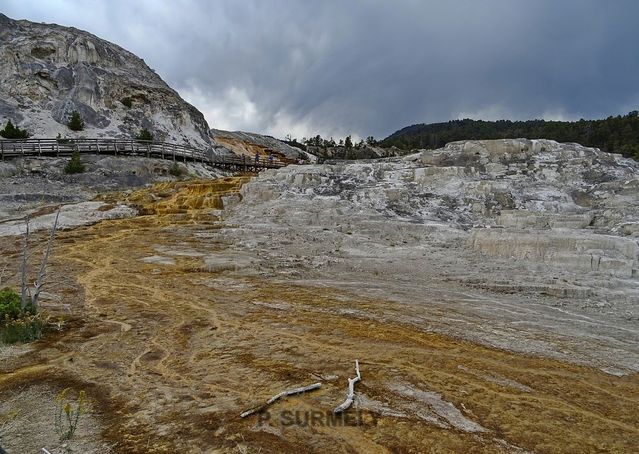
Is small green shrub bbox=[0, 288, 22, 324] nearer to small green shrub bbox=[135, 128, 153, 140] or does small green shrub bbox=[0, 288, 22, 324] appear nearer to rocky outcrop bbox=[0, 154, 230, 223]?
rocky outcrop bbox=[0, 154, 230, 223]

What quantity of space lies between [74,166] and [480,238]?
23862mm

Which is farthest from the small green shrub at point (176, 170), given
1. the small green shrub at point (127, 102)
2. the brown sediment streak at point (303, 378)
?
the brown sediment streak at point (303, 378)

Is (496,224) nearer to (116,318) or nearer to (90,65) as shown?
(116,318)

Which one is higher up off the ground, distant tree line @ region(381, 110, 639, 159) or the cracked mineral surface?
distant tree line @ region(381, 110, 639, 159)

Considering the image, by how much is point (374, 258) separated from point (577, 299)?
19.0 ft

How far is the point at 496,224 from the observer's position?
700 inches

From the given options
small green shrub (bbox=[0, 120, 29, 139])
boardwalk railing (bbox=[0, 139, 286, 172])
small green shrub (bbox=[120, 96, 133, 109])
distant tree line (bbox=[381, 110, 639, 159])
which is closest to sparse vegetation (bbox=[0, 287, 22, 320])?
boardwalk railing (bbox=[0, 139, 286, 172])

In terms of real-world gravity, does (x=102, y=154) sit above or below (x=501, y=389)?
above

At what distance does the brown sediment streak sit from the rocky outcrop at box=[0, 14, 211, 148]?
29.8 meters

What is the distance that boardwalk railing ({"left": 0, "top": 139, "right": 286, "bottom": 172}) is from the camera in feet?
94.4

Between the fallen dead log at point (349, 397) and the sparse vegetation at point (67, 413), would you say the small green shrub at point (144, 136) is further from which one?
the fallen dead log at point (349, 397)

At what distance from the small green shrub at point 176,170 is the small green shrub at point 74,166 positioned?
17.9 feet

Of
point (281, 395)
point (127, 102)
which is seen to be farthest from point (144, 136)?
point (281, 395)

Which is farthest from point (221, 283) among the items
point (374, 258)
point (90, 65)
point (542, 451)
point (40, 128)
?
point (90, 65)
